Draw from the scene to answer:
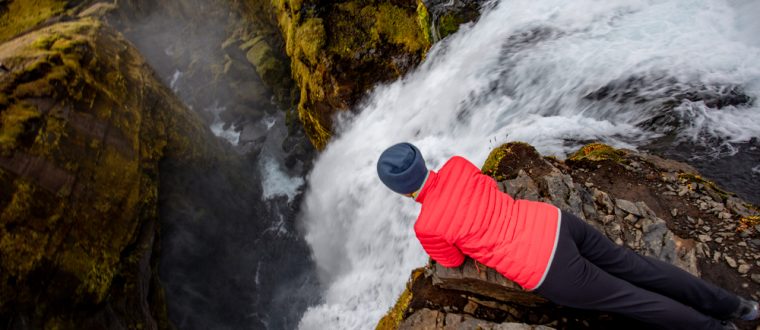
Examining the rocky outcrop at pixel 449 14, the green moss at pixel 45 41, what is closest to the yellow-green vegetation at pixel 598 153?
the rocky outcrop at pixel 449 14

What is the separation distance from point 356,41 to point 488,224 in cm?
1129

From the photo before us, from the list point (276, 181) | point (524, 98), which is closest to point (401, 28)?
point (524, 98)

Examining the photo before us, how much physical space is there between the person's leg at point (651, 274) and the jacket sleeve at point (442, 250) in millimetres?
1336

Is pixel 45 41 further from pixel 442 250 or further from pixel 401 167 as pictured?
pixel 442 250

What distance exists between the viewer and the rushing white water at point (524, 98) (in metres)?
7.69

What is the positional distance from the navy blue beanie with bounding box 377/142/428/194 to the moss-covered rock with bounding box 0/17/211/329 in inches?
335

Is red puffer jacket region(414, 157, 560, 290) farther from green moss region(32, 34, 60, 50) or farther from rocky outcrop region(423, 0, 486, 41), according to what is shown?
green moss region(32, 34, 60, 50)

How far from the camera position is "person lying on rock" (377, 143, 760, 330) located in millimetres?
3943

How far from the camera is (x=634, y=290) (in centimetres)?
395

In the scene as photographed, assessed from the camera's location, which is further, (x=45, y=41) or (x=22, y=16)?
(x=22, y=16)

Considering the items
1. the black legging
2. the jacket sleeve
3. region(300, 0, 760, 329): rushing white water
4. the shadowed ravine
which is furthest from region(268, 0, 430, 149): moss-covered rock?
the black legging

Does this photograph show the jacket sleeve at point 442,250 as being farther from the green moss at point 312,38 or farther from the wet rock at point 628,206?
the green moss at point 312,38

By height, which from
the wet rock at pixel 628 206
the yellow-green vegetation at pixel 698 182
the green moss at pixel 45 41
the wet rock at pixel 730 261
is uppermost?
the green moss at pixel 45 41

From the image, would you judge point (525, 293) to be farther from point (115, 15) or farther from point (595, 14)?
point (115, 15)
